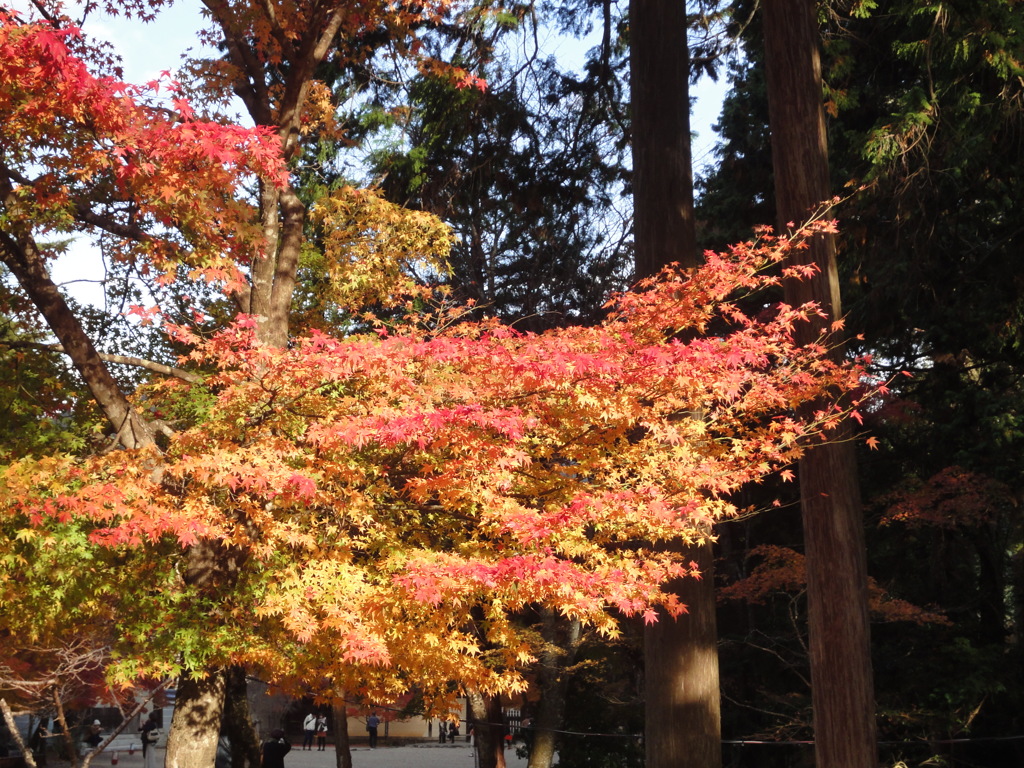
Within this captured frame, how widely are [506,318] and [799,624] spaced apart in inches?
299

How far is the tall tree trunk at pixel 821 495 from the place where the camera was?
7879 millimetres

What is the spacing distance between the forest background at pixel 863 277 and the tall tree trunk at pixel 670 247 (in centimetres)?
249

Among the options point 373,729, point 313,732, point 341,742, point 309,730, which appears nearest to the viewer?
point 341,742

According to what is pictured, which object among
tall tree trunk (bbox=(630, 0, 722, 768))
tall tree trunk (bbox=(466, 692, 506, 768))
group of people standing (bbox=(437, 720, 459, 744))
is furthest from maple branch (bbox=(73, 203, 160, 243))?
group of people standing (bbox=(437, 720, 459, 744))

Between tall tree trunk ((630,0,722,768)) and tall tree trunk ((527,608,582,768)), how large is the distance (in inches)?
299

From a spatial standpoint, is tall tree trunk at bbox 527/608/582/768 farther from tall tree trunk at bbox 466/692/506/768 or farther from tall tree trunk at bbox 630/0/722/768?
tall tree trunk at bbox 630/0/722/768

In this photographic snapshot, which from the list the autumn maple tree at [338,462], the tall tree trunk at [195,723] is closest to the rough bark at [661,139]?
the autumn maple tree at [338,462]

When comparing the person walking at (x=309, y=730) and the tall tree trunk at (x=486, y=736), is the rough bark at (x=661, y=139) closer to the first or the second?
the tall tree trunk at (x=486, y=736)

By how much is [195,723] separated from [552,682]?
9658 millimetres

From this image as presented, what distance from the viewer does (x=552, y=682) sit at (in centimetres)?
1680

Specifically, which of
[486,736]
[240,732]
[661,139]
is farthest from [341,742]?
[661,139]

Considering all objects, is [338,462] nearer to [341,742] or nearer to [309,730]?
[341,742]

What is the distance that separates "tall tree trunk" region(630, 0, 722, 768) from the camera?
8.30 m

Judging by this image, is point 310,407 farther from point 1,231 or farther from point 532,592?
point 1,231
